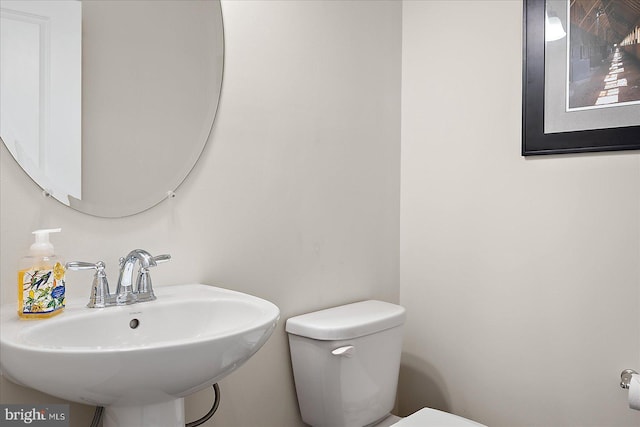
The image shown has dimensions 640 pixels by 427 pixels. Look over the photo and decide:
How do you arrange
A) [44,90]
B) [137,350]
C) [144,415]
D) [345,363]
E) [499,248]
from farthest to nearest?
[499,248], [345,363], [44,90], [144,415], [137,350]

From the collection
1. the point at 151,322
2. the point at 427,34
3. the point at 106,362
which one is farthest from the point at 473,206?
the point at 106,362

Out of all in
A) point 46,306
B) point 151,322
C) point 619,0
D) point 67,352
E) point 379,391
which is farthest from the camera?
point 379,391

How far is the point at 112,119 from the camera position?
1.21 metres

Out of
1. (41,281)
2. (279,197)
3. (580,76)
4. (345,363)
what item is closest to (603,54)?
(580,76)

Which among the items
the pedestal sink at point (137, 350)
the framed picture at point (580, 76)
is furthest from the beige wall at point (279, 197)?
the framed picture at point (580, 76)

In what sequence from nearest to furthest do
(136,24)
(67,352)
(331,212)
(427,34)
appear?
(67,352) < (136,24) < (331,212) < (427,34)

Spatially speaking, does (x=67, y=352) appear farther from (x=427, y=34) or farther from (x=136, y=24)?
(x=427, y=34)

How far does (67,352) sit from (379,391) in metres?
1.05

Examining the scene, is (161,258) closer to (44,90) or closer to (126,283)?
(126,283)

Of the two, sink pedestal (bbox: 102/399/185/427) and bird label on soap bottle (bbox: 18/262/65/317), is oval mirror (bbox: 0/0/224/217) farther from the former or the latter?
sink pedestal (bbox: 102/399/185/427)

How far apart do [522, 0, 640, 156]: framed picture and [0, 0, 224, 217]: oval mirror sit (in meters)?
1.00

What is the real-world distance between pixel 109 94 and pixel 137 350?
26.6 inches

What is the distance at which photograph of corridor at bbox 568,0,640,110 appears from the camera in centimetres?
146

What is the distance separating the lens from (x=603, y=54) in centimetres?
150
